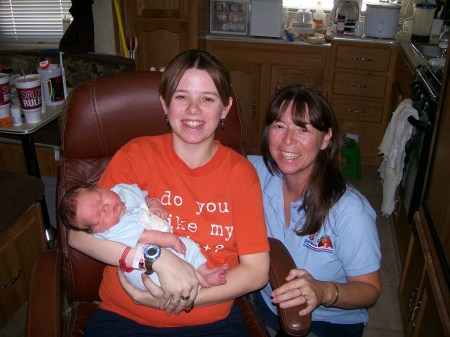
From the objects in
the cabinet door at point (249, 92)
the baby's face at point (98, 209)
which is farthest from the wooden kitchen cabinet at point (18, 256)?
the cabinet door at point (249, 92)

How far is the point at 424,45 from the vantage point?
3295 millimetres

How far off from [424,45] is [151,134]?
2.49 meters

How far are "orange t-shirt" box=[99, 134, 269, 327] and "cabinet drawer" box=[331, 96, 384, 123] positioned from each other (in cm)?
235

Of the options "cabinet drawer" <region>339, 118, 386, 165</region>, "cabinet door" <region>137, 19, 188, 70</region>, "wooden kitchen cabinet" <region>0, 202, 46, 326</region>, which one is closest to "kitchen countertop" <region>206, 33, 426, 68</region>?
"cabinet door" <region>137, 19, 188, 70</region>

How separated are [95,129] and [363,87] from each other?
2506 mm

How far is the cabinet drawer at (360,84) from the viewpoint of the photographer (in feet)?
11.4

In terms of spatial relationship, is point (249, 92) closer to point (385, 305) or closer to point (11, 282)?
point (385, 305)

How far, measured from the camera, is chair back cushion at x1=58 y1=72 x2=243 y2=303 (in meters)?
1.51

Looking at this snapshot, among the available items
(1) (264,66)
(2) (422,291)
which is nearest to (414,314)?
(2) (422,291)

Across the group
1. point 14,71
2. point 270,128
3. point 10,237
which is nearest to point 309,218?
point 270,128

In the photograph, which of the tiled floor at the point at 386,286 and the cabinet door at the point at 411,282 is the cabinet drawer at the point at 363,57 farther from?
the cabinet door at the point at 411,282

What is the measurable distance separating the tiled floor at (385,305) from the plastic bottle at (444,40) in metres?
1.06

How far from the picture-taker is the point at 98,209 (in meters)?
1.30

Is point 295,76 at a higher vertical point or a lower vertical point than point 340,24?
lower
